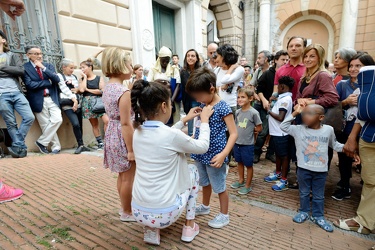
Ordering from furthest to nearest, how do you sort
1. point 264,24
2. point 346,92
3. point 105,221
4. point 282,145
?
point 264,24, point 282,145, point 346,92, point 105,221

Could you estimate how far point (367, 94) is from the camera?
7.48 feet

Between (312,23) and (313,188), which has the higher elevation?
(312,23)

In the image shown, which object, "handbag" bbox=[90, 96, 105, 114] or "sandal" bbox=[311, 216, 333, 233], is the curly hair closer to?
"sandal" bbox=[311, 216, 333, 233]

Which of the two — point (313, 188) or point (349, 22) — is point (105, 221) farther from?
point (349, 22)

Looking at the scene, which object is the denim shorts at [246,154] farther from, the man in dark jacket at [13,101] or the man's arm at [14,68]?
the man's arm at [14,68]

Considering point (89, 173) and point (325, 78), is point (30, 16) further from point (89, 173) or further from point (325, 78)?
point (325, 78)

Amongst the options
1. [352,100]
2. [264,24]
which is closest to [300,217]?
[352,100]

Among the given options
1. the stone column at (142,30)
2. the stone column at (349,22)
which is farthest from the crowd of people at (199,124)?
the stone column at (349,22)

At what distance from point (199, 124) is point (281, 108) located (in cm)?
185

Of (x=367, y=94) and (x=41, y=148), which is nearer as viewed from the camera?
(x=367, y=94)

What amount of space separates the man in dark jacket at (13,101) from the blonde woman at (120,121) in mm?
2857

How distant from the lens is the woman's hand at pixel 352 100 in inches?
115

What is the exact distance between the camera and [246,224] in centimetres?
248

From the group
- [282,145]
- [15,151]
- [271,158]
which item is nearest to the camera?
[282,145]
